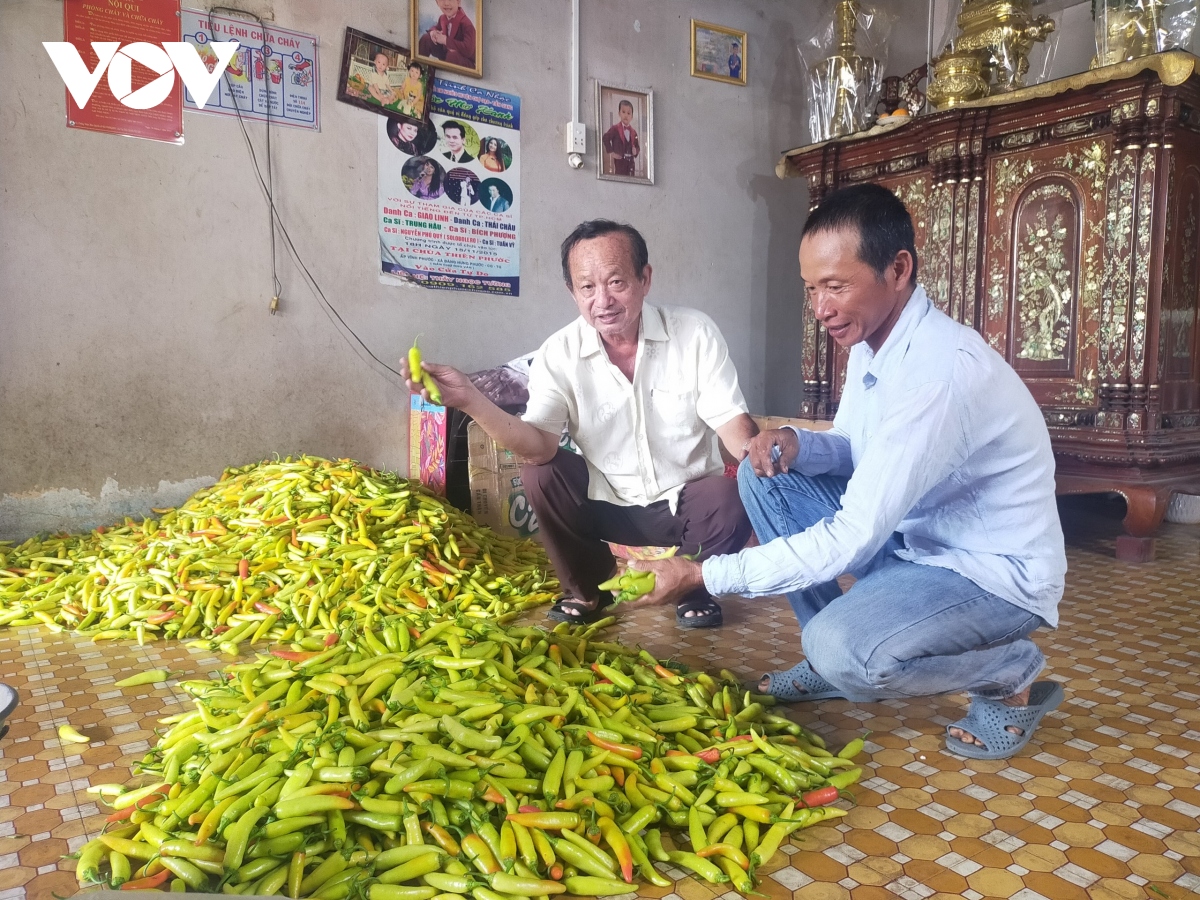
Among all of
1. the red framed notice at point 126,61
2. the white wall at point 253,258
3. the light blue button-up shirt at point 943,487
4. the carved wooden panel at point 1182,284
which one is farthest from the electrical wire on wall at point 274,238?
the carved wooden panel at point 1182,284

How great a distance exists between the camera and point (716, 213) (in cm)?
601

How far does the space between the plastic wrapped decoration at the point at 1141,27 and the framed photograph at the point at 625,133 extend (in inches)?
103

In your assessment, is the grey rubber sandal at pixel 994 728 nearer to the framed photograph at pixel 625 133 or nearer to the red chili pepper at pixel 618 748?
the red chili pepper at pixel 618 748

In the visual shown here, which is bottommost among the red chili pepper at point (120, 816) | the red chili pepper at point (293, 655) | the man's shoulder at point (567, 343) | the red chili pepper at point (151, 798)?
the red chili pepper at point (120, 816)

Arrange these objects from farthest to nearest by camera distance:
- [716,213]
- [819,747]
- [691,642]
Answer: [716,213]
[691,642]
[819,747]

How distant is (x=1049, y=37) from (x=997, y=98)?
3.35 feet

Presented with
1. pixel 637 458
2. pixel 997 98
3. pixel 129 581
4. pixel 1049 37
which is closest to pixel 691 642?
pixel 637 458

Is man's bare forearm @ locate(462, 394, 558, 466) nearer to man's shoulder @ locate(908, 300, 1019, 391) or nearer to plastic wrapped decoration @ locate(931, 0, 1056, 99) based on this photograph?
man's shoulder @ locate(908, 300, 1019, 391)

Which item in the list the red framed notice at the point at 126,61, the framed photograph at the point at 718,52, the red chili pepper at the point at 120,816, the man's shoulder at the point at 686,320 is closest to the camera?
the red chili pepper at the point at 120,816

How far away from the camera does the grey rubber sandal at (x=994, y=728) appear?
2.05m

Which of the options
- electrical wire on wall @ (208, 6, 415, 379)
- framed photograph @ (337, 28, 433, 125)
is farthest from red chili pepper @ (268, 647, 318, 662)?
framed photograph @ (337, 28, 433, 125)

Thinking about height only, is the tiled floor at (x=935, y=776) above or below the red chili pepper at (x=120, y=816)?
below

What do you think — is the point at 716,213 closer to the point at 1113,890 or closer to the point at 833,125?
the point at 833,125

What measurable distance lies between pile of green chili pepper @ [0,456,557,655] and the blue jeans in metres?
1.51
